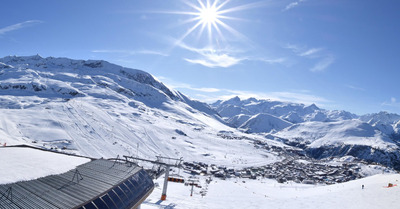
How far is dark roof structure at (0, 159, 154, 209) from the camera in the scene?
12680mm

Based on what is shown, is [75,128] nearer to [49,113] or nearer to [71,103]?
[49,113]

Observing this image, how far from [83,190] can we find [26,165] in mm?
5785

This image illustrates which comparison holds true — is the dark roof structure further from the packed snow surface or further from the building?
the packed snow surface

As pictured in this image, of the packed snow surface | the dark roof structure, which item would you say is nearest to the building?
the dark roof structure

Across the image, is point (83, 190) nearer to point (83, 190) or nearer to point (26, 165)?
point (83, 190)

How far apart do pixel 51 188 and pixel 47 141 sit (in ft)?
310

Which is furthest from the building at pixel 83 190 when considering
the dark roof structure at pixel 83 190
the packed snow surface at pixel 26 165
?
the packed snow surface at pixel 26 165

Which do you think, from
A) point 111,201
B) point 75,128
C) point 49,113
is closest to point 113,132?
point 75,128

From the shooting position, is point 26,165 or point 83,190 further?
point 26,165

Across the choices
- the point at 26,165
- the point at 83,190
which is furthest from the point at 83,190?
the point at 26,165

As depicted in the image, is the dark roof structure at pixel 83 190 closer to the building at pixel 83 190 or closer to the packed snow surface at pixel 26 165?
the building at pixel 83 190

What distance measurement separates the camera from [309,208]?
3403 centimetres

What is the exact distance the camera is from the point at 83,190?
15.3 m

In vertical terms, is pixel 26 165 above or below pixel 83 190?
above
